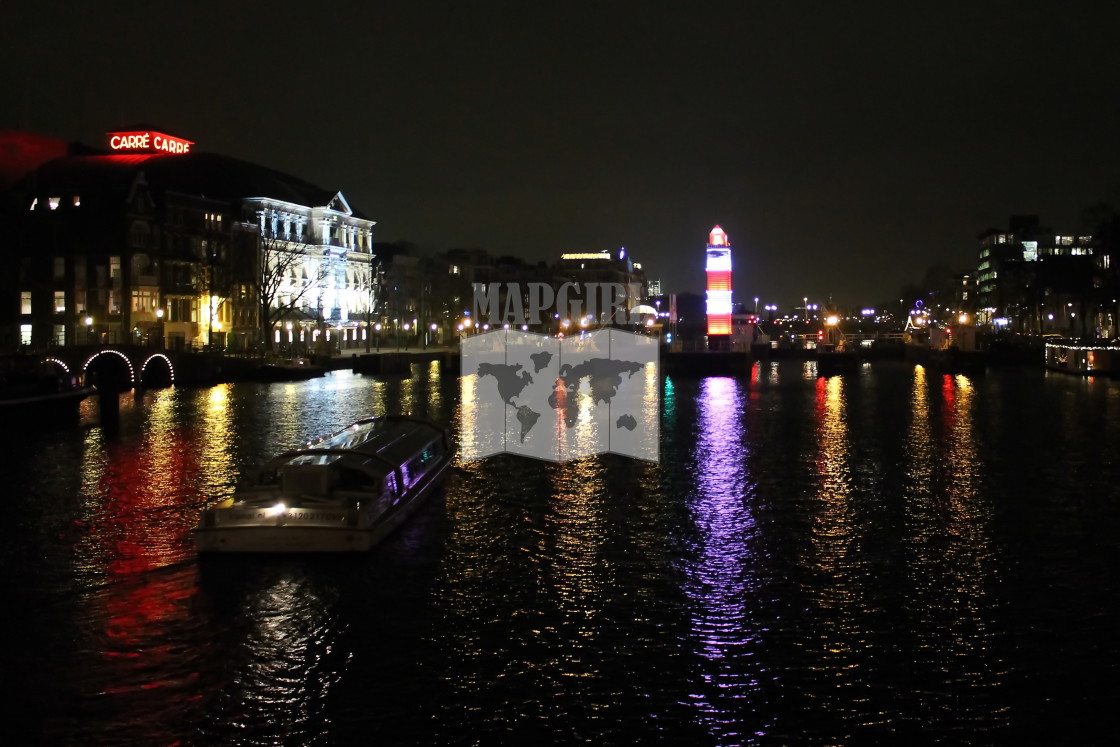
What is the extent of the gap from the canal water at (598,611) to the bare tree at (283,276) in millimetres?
62547

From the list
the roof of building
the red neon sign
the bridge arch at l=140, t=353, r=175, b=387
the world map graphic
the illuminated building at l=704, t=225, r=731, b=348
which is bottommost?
the world map graphic

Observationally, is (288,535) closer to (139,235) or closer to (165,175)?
(139,235)

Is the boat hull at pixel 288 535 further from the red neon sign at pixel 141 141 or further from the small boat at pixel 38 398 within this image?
the red neon sign at pixel 141 141

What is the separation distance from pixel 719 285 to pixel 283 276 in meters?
43.4

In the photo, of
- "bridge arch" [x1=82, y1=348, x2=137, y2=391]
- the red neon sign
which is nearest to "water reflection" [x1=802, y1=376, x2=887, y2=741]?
"bridge arch" [x1=82, y1=348, x2=137, y2=391]

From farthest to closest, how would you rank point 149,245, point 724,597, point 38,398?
point 149,245 → point 38,398 → point 724,597

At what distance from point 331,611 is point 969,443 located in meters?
24.6

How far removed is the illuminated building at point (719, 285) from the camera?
4063 inches

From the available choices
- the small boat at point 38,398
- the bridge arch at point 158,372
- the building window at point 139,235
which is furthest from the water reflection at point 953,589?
the building window at point 139,235

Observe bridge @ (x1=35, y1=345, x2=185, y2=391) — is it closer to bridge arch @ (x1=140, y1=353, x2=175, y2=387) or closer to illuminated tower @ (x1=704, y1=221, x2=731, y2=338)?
bridge arch @ (x1=140, y1=353, x2=175, y2=387)

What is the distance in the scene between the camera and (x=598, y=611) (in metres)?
14.3

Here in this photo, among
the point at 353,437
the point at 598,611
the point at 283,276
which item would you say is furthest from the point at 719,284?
the point at 598,611

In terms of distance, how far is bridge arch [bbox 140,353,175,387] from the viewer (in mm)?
66938

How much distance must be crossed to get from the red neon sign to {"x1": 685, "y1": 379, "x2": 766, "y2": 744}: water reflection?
3358 inches
